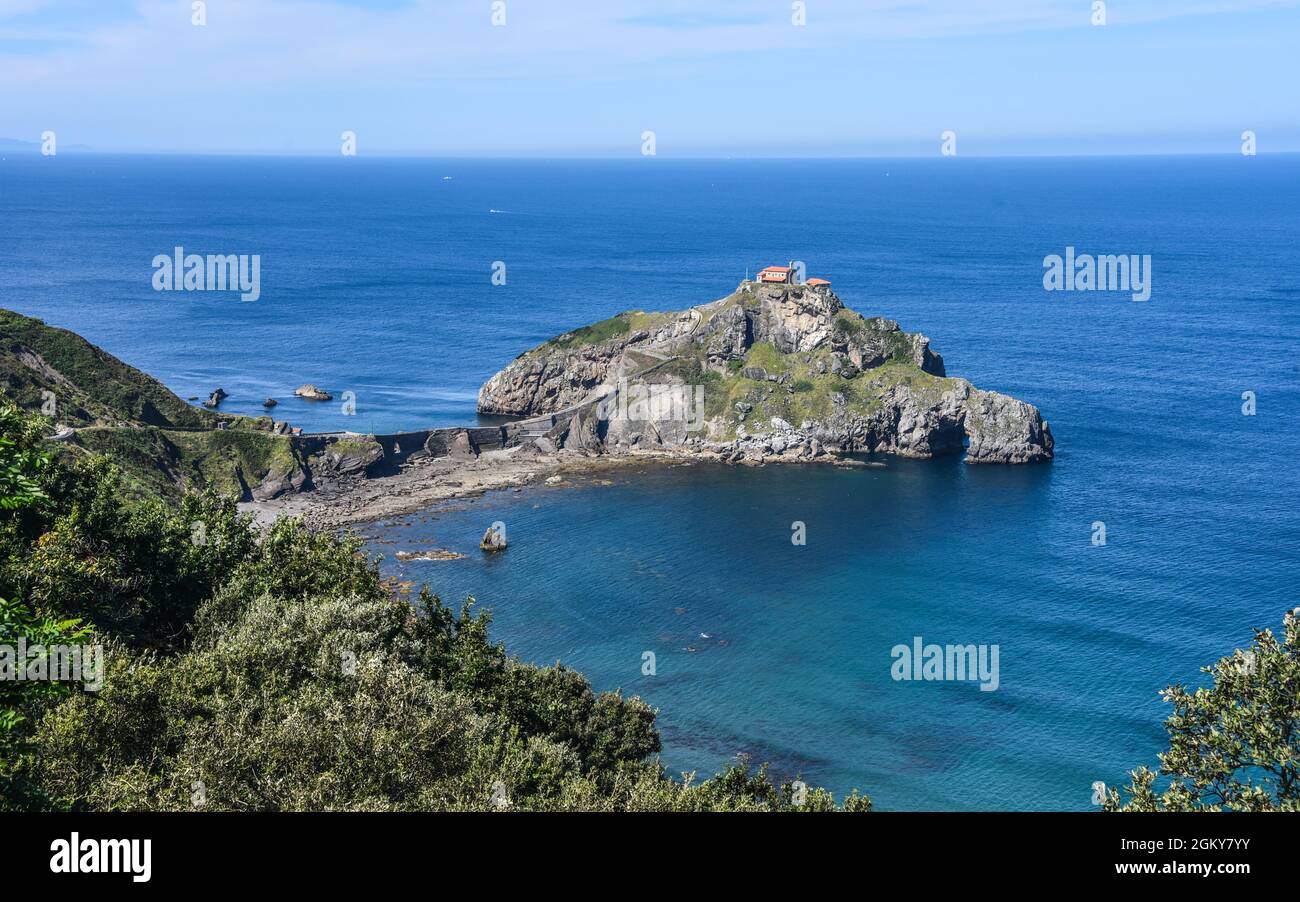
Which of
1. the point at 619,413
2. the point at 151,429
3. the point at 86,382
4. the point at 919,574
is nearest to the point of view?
the point at 919,574

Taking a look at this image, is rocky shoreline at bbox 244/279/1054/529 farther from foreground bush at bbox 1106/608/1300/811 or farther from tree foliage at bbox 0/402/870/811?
foreground bush at bbox 1106/608/1300/811

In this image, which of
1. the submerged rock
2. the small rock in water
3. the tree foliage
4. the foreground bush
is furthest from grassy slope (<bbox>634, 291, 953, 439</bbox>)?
the foreground bush

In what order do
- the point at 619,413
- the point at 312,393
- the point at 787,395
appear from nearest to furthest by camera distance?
the point at 787,395, the point at 619,413, the point at 312,393

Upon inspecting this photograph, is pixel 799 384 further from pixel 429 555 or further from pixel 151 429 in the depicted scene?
pixel 151 429

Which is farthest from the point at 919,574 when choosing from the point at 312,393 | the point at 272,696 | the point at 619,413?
the point at 312,393

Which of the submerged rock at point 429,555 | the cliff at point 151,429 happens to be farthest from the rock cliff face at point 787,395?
the submerged rock at point 429,555

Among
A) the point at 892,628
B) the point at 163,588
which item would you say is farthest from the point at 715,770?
the point at 163,588

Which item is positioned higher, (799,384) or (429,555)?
(799,384)

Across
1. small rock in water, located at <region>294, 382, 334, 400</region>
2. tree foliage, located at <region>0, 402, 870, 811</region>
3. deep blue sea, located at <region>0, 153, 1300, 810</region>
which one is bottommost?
deep blue sea, located at <region>0, 153, 1300, 810</region>
